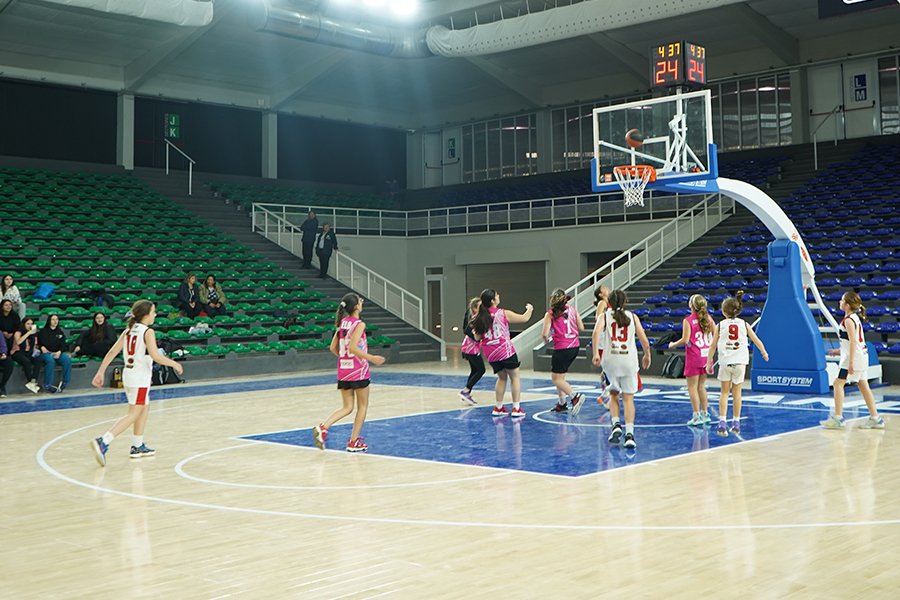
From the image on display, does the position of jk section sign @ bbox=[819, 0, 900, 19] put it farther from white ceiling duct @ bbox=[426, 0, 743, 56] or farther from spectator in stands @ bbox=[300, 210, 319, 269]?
spectator in stands @ bbox=[300, 210, 319, 269]

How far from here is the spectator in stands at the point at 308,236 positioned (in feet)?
88.4

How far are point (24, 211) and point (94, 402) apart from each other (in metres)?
11.1

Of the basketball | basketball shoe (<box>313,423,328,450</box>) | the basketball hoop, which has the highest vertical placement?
the basketball

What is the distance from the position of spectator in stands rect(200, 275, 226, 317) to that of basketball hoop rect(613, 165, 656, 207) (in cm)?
1161

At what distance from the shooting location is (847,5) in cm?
1922

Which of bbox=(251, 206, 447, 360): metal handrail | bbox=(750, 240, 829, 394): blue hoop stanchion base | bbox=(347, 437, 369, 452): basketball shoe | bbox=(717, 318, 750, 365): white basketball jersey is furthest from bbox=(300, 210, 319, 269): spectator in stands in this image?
bbox=(717, 318, 750, 365): white basketball jersey

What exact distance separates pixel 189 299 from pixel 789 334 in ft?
45.3

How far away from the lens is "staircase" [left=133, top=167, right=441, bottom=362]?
82.7 feet

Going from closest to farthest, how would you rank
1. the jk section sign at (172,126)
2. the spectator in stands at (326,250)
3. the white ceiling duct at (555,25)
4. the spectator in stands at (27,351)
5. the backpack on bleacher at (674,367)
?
the spectator in stands at (27,351) < the backpack on bleacher at (674,367) < the white ceiling duct at (555,25) < the spectator in stands at (326,250) < the jk section sign at (172,126)

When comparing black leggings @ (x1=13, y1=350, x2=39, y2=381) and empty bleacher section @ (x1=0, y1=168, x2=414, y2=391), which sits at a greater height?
empty bleacher section @ (x1=0, y1=168, x2=414, y2=391)

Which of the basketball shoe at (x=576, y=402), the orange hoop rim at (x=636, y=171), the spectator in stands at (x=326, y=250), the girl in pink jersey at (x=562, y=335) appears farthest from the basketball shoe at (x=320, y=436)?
the spectator in stands at (x=326, y=250)

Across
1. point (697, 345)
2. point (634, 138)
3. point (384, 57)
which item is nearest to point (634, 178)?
point (634, 138)

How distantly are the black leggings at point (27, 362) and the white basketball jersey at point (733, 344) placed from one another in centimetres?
1291

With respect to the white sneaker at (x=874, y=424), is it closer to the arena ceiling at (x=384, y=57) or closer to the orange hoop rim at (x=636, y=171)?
the orange hoop rim at (x=636, y=171)
